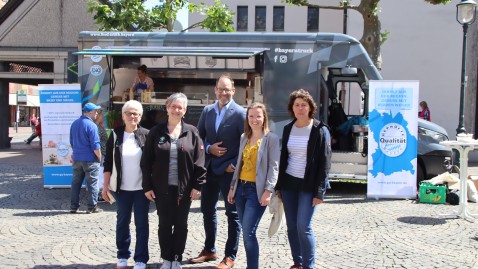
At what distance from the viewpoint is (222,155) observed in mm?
5039

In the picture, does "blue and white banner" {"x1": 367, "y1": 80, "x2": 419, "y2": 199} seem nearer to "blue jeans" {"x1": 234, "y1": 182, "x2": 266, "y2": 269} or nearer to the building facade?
"blue jeans" {"x1": 234, "y1": 182, "x2": 266, "y2": 269}

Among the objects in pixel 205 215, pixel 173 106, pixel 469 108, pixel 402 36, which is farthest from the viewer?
pixel 402 36

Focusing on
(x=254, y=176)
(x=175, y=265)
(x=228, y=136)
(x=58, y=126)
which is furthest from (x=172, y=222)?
(x=58, y=126)

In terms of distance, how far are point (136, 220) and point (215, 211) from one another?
850 mm

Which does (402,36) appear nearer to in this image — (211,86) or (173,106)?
(211,86)

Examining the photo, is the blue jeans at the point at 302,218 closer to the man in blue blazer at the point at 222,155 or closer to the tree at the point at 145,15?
the man in blue blazer at the point at 222,155

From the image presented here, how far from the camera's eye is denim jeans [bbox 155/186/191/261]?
15.5ft

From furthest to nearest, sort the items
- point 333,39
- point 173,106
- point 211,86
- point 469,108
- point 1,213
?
point 469,108 < point 211,86 < point 333,39 < point 1,213 < point 173,106

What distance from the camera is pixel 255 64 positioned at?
9.56 m

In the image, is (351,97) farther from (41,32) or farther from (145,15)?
(41,32)

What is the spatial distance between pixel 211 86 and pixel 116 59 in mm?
2132

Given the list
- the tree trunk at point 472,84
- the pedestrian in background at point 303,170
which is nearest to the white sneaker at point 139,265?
the pedestrian in background at point 303,170

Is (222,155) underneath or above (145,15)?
underneath

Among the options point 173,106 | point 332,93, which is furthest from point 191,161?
point 332,93
